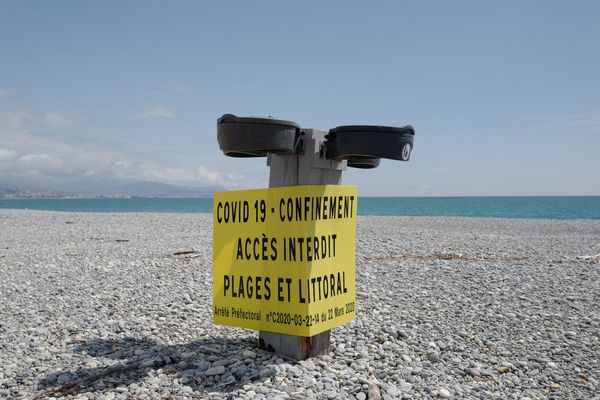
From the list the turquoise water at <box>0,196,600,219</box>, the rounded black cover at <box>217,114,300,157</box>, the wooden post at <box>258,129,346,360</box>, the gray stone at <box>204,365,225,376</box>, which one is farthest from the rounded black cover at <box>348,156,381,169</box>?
the turquoise water at <box>0,196,600,219</box>

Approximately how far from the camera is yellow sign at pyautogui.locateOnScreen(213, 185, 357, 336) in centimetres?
444

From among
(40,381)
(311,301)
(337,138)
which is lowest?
(40,381)

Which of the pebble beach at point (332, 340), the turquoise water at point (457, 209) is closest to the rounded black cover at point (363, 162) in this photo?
the pebble beach at point (332, 340)

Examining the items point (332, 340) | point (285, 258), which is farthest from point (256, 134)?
point (332, 340)

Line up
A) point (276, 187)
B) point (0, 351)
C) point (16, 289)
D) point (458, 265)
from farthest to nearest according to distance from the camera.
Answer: point (458, 265) < point (16, 289) < point (0, 351) < point (276, 187)

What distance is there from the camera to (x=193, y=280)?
8.59 metres

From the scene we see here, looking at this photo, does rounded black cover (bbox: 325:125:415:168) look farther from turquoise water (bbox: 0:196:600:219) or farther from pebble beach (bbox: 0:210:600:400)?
turquoise water (bbox: 0:196:600:219)

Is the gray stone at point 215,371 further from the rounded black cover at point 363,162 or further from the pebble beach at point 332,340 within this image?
the rounded black cover at point 363,162

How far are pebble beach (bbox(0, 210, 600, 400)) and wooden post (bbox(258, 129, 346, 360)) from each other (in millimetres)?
109

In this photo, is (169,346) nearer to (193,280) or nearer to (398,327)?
(398,327)

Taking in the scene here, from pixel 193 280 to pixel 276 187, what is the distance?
14.5 feet

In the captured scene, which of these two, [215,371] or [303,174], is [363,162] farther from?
[215,371]

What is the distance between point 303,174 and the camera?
4586 mm

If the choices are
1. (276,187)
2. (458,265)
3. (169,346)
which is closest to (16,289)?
(169,346)
